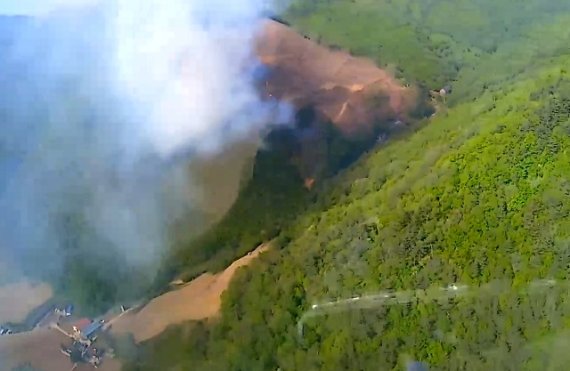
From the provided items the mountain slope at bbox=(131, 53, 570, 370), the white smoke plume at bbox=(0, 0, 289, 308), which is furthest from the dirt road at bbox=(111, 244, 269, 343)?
the white smoke plume at bbox=(0, 0, 289, 308)

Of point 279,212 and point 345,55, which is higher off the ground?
point 345,55

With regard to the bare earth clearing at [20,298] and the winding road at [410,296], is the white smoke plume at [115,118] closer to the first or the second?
the bare earth clearing at [20,298]

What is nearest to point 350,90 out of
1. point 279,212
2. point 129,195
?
point 279,212

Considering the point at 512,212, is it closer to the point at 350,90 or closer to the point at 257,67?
the point at 350,90

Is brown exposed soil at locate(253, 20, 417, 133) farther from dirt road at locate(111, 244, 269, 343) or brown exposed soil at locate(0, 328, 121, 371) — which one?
brown exposed soil at locate(0, 328, 121, 371)

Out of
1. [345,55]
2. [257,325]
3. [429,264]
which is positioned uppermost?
[345,55]

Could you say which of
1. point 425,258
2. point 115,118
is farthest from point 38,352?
point 425,258
